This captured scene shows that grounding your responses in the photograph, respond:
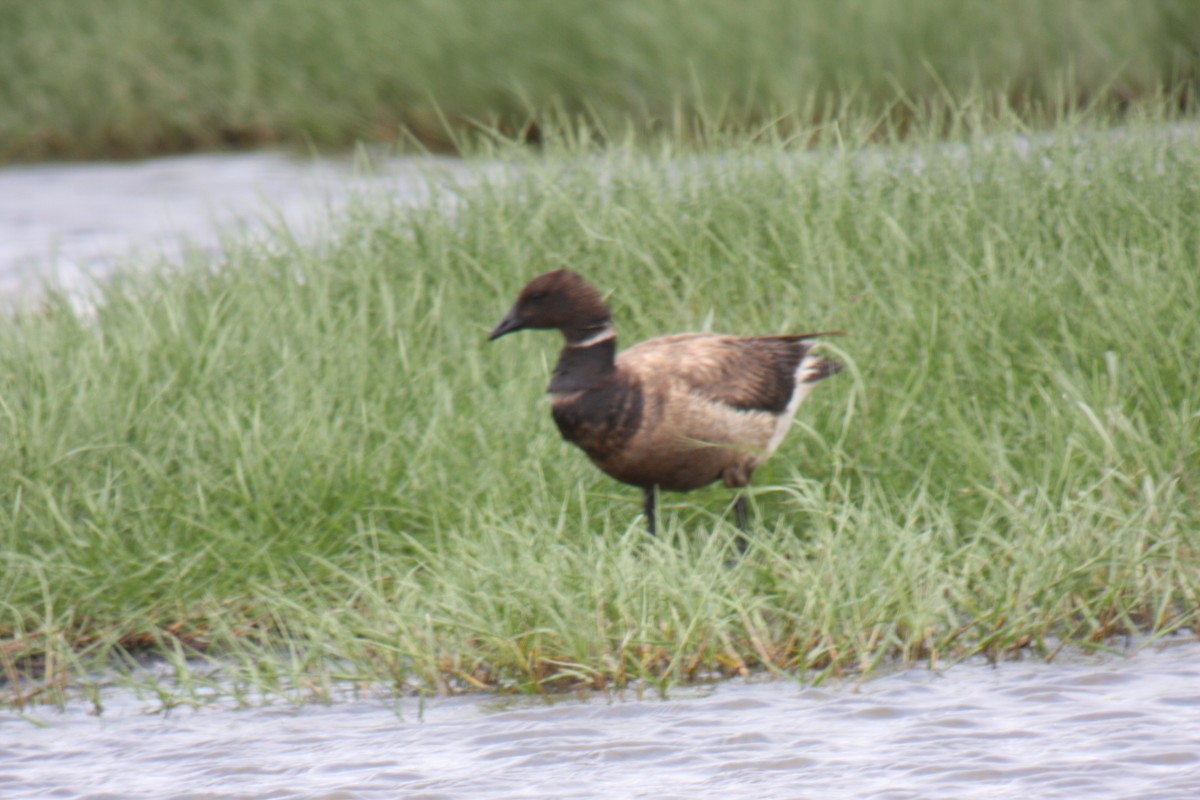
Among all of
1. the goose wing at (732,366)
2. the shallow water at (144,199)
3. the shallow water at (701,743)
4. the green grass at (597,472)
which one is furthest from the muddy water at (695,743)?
the shallow water at (144,199)

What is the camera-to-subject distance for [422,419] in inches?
250

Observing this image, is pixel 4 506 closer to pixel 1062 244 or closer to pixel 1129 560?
pixel 1129 560

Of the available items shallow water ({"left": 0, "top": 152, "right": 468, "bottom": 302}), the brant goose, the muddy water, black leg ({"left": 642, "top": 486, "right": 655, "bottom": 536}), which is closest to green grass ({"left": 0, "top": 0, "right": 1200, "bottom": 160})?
shallow water ({"left": 0, "top": 152, "right": 468, "bottom": 302})

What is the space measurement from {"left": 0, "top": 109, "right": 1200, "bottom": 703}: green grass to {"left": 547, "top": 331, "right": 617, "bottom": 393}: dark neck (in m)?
0.38

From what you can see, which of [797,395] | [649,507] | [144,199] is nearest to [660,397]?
[649,507]

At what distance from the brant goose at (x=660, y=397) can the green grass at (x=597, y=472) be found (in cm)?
17

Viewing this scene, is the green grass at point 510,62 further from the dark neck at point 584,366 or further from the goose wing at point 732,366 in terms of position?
the dark neck at point 584,366

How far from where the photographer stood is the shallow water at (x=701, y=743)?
13.8ft

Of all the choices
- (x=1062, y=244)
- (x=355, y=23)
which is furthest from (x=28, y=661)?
(x=355, y=23)

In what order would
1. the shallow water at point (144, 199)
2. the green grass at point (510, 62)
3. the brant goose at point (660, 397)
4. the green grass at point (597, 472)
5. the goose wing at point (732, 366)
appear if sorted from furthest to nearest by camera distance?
the green grass at point (510, 62) < the shallow water at point (144, 199) < the goose wing at point (732, 366) < the brant goose at point (660, 397) < the green grass at point (597, 472)

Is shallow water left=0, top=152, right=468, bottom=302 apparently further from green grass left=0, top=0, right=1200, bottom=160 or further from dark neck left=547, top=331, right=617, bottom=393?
dark neck left=547, top=331, right=617, bottom=393

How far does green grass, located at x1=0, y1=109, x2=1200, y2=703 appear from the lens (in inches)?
196

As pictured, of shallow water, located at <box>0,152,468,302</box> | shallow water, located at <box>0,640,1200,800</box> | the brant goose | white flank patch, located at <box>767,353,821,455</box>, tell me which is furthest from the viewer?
shallow water, located at <box>0,152,468,302</box>

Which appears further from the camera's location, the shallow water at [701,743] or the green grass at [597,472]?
the green grass at [597,472]
